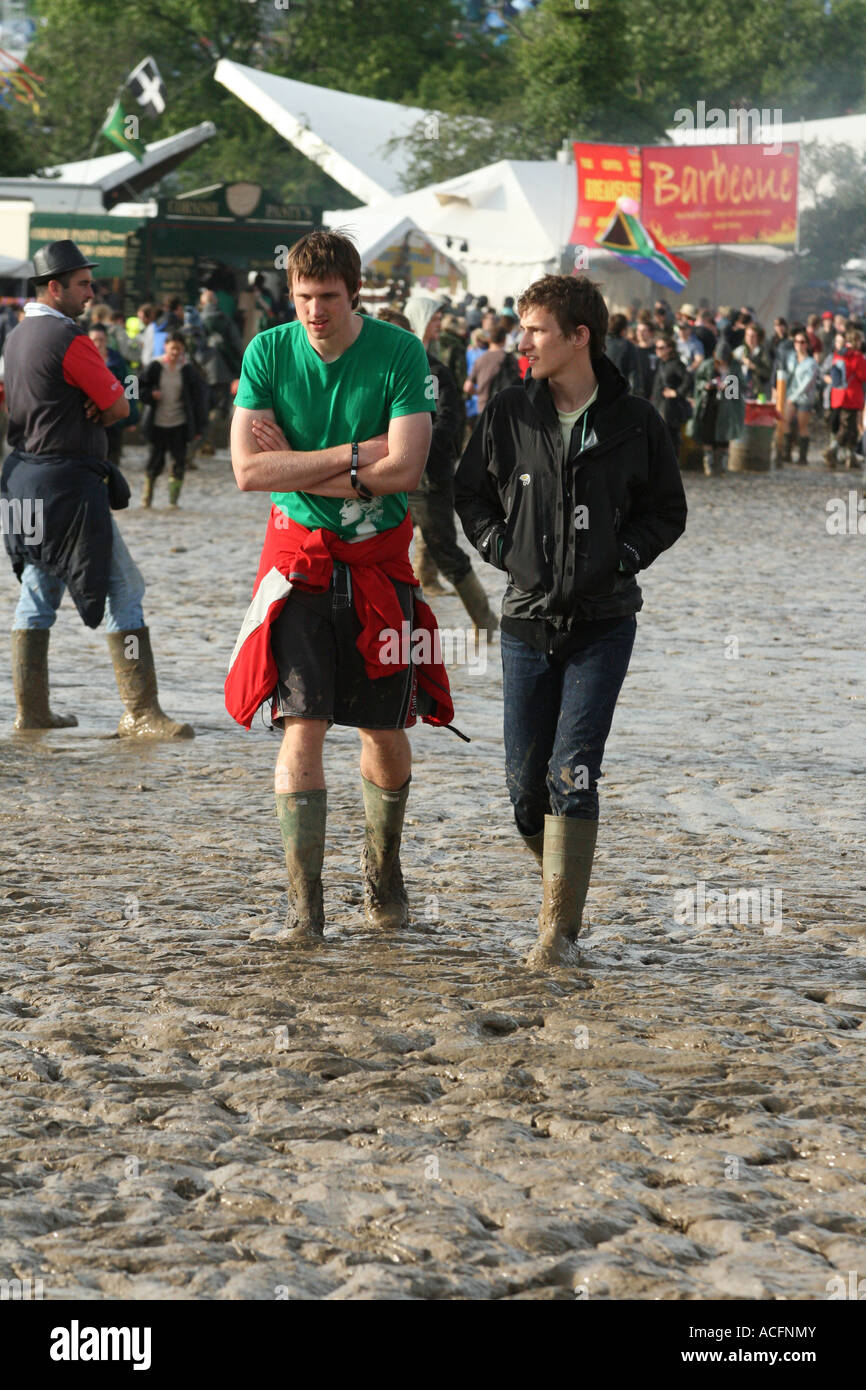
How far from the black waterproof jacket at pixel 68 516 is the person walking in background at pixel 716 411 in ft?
52.5

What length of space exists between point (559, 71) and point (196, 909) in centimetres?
4625

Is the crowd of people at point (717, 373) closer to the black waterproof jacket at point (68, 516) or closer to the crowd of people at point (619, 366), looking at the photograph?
the crowd of people at point (619, 366)

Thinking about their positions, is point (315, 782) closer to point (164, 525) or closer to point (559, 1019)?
point (559, 1019)

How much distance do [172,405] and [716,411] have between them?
27.6ft

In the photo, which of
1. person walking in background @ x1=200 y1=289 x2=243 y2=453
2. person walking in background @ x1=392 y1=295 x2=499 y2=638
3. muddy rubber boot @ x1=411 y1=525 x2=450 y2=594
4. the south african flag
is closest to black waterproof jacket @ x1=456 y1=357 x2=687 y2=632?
person walking in background @ x1=392 y1=295 x2=499 y2=638

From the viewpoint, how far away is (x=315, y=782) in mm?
5477

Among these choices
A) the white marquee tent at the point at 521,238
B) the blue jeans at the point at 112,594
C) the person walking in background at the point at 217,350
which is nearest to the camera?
the blue jeans at the point at 112,594

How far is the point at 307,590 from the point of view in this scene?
5.36 m

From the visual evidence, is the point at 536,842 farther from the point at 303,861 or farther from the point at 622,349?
the point at 622,349

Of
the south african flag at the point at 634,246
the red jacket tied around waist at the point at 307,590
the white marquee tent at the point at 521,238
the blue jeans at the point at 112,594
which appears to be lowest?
the blue jeans at the point at 112,594

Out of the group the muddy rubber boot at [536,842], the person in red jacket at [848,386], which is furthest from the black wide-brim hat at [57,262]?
the person in red jacket at [848,386]

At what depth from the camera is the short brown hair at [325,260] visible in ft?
17.0

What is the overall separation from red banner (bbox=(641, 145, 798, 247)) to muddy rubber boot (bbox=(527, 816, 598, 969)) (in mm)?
29151
